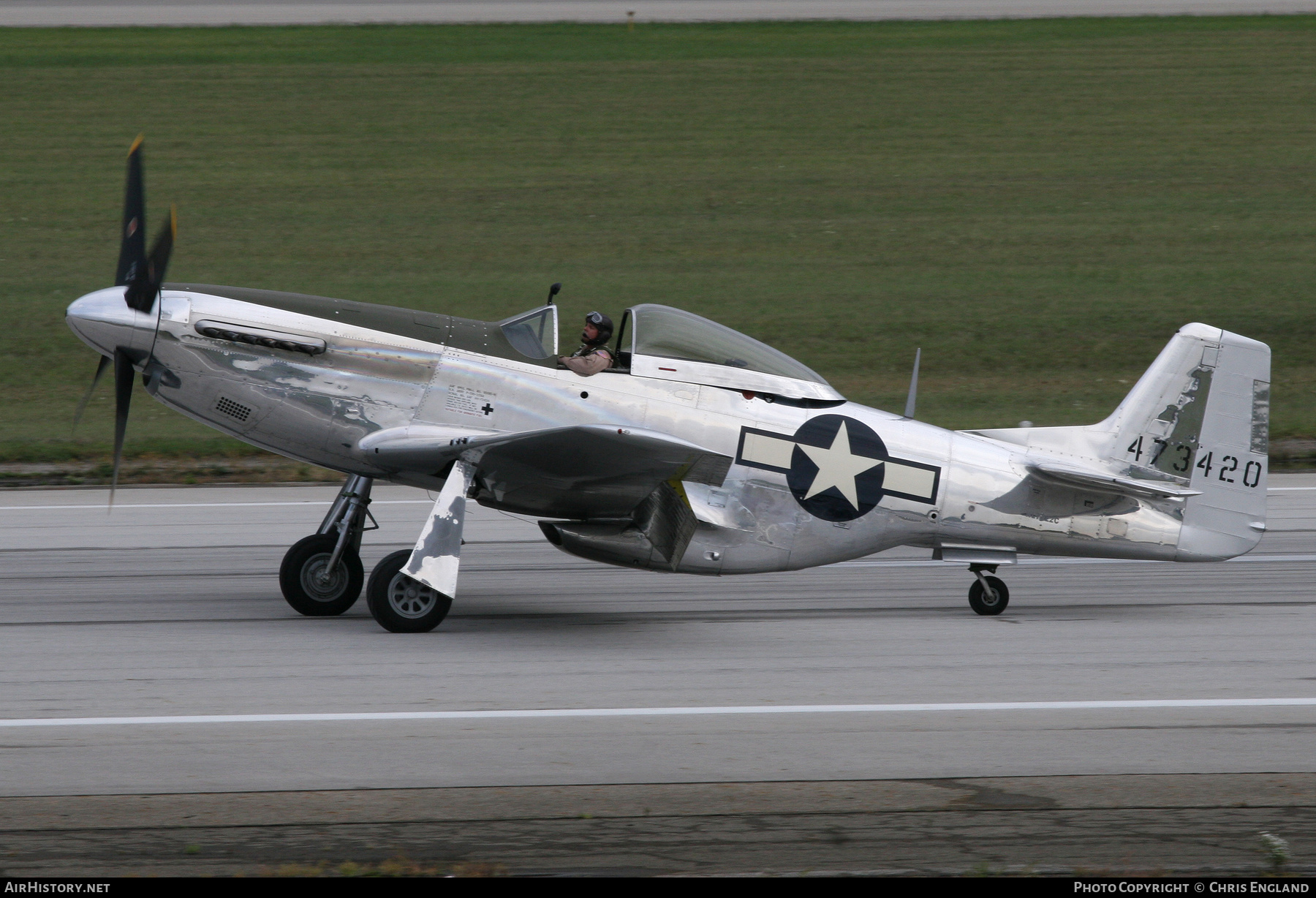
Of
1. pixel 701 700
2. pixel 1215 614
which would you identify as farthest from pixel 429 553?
pixel 1215 614

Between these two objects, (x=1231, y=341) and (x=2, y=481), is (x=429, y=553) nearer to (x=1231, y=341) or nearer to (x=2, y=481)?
(x=1231, y=341)

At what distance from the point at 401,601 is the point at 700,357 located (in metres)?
2.72

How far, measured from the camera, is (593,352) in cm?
978

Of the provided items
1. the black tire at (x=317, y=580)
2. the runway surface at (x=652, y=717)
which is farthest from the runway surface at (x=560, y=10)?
the black tire at (x=317, y=580)

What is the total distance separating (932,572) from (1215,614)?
2.33 m

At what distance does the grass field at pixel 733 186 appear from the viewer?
20125 millimetres

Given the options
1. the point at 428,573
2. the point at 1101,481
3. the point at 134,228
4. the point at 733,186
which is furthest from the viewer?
the point at 733,186

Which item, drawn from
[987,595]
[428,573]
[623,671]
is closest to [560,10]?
[987,595]

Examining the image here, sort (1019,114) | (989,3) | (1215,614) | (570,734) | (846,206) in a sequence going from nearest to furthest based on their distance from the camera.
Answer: (570,734) → (1215,614) → (846,206) → (1019,114) → (989,3)

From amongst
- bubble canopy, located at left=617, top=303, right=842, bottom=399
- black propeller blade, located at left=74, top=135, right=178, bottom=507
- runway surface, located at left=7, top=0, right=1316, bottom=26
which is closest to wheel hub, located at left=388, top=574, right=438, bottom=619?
black propeller blade, located at left=74, top=135, right=178, bottom=507

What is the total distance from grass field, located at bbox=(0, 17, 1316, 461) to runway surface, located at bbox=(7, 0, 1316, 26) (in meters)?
1.62

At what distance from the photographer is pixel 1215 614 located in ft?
34.1

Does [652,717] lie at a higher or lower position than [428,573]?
lower

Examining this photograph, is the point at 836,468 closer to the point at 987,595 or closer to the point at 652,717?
the point at 987,595
